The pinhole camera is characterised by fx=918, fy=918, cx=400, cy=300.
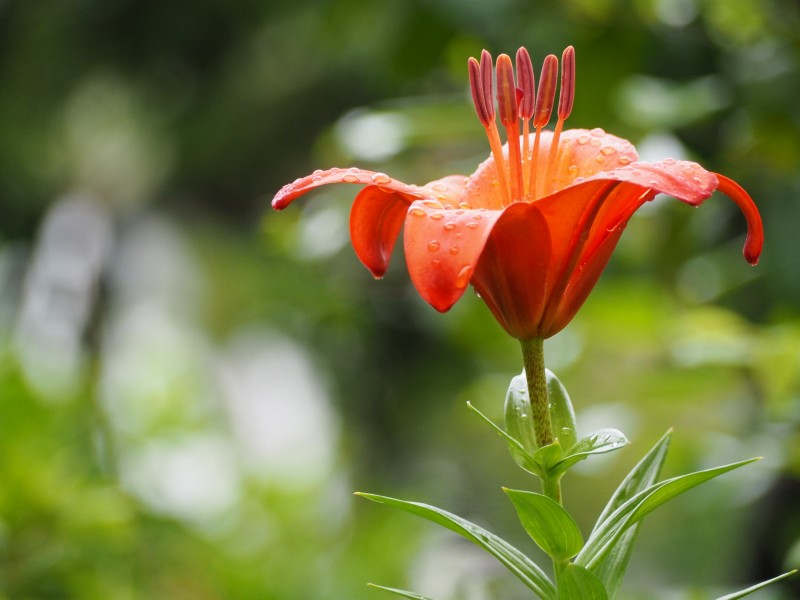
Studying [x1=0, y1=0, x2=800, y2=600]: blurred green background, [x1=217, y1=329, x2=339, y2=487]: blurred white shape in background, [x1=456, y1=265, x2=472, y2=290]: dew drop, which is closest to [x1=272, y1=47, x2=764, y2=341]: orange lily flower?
[x1=456, y1=265, x2=472, y2=290]: dew drop

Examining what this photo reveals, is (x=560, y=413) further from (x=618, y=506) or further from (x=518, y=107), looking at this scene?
(x=518, y=107)

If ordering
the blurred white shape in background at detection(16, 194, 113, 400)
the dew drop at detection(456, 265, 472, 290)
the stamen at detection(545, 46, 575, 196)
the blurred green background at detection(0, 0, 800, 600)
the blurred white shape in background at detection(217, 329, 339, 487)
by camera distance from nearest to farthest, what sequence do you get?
the dew drop at detection(456, 265, 472, 290)
the stamen at detection(545, 46, 575, 196)
the blurred green background at detection(0, 0, 800, 600)
the blurred white shape in background at detection(16, 194, 113, 400)
the blurred white shape in background at detection(217, 329, 339, 487)

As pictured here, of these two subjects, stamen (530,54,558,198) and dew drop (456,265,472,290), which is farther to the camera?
stamen (530,54,558,198)

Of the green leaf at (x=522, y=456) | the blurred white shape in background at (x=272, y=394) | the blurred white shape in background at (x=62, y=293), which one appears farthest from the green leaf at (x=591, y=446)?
the blurred white shape in background at (x=272, y=394)

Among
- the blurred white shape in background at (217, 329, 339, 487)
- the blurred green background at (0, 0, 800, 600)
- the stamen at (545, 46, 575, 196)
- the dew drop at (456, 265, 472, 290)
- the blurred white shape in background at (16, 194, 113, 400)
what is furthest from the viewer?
the blurred white shape in background at (217, 329, 339, 487)

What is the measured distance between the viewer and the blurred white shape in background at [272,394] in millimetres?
2455

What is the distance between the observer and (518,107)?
43 cm

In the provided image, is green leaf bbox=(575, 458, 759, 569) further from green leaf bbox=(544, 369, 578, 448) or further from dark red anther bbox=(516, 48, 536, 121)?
dark red anther bbox=(516, 48, 536, 121)

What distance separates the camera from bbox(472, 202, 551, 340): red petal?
336 millimetres

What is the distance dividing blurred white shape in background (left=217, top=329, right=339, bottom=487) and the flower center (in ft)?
5.80

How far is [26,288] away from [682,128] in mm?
1981

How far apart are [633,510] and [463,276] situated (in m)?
0.11

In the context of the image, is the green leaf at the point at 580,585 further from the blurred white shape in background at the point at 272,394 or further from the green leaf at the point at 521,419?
the blurred white shape in background at the point at 272,394

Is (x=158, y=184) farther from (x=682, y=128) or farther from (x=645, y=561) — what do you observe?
(x=682, y=128)
